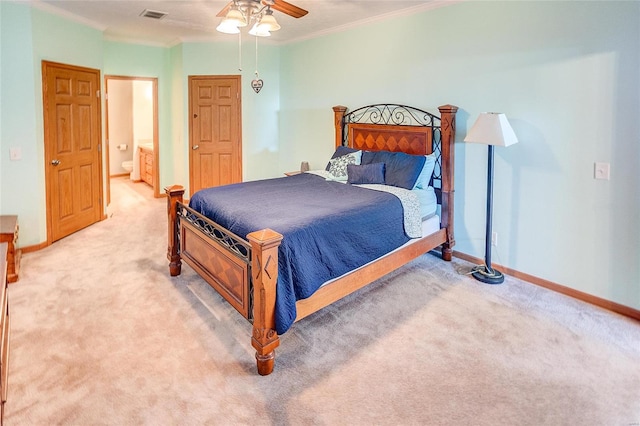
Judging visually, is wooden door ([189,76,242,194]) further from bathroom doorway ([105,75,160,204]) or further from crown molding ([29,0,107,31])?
bathroom doorway ([105,75,160,204])

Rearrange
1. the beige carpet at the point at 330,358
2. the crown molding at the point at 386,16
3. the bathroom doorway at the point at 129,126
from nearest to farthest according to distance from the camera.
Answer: the beige carpet at the point at 330,358
the crown molding at the point at 386,16
the bathroom doorway at the point at 129,126

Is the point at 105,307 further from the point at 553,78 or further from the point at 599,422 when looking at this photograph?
the point at 553,78

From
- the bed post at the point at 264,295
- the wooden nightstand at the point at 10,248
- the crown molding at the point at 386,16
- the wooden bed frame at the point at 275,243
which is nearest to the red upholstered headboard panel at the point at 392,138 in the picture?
the wooden bed frame at the point at 275,243

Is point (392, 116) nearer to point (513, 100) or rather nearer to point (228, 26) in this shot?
point (513, 100)

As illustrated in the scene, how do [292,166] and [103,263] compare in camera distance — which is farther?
[292,166]

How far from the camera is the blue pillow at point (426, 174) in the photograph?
12.8 feet

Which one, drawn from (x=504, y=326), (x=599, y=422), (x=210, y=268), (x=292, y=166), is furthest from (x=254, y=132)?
(x=599, y=422)

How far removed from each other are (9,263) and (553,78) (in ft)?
15.9

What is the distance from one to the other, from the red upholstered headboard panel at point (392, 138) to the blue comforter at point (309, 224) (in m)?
0.91

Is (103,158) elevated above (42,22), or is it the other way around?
(42,22)

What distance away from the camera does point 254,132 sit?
633 cm

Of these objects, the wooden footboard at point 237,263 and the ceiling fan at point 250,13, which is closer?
the wooden footboard at point 237,263

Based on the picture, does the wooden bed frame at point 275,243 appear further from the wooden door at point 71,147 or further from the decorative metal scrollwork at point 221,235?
the wooden door at point 71,147

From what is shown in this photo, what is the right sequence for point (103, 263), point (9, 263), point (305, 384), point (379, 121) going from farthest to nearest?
point (379, 121)
point (103, 263)
point (9, 263)
point (305, 384)
